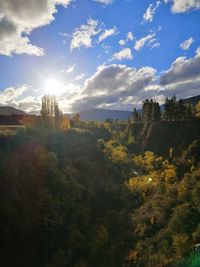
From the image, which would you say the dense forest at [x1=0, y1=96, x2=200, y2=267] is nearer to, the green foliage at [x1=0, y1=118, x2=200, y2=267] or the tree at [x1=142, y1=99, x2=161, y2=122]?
the green foliage at [x1=0, y1=118, x2=200, y2=267]

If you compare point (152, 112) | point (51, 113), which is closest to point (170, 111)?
point (152, 112)

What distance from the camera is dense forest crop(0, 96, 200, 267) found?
44.1 metres

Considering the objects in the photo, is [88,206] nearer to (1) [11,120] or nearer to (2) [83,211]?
(2) [83,211]

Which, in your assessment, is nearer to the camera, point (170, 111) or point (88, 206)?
point (88, 206)

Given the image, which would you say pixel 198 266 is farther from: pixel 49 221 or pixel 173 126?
pixel 173 126

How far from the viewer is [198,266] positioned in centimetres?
1638

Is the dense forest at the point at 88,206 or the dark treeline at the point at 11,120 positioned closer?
the dense forest at the point at 88,206

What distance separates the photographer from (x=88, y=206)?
64.8 metres

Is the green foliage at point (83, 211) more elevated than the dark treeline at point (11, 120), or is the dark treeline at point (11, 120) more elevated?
the dark treeline at point (11, 120)

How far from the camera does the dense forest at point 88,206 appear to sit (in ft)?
145

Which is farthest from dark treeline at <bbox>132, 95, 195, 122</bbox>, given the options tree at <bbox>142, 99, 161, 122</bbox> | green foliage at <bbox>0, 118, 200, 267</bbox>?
green foliage at <bbox>0, 118, 200, 267</bbox>

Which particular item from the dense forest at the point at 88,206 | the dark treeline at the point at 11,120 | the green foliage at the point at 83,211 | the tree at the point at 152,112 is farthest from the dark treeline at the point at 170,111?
the dark treeline at the point at 11,120

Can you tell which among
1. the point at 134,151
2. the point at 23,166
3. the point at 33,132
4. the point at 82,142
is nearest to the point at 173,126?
the point at 134,151

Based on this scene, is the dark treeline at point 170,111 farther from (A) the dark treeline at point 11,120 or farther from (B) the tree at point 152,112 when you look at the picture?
(A) the dark treeline at point 11,120
